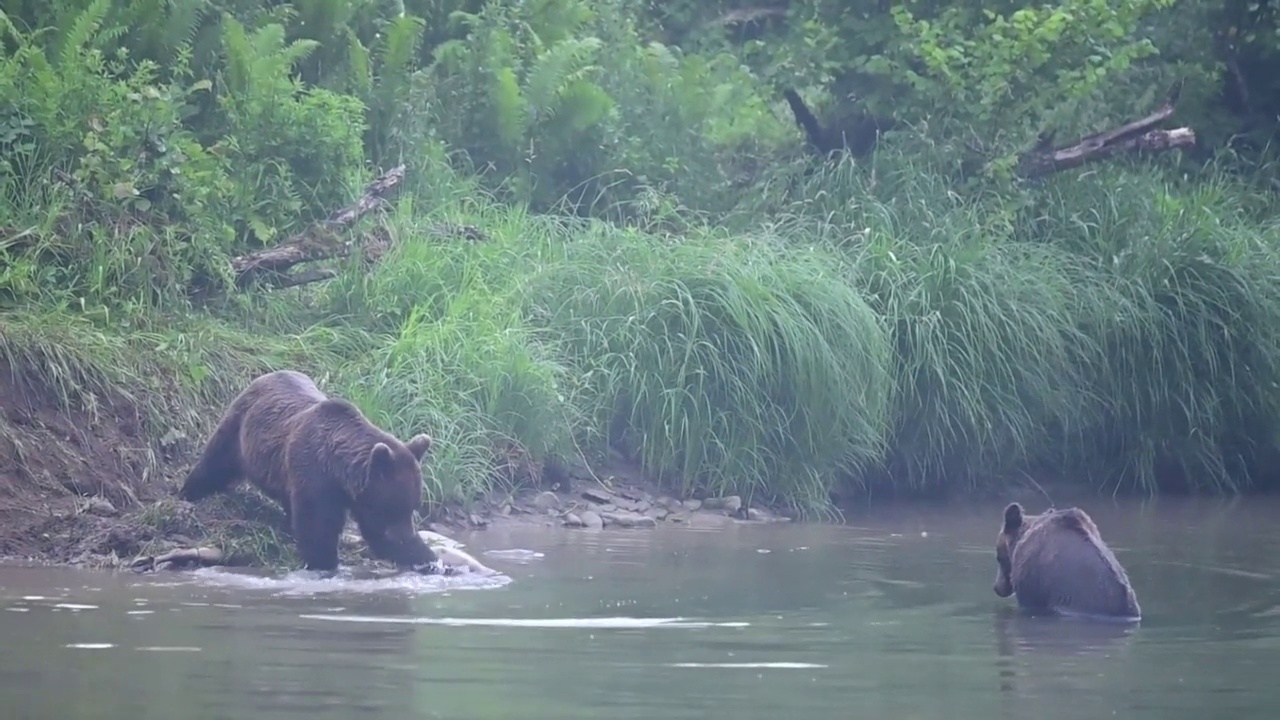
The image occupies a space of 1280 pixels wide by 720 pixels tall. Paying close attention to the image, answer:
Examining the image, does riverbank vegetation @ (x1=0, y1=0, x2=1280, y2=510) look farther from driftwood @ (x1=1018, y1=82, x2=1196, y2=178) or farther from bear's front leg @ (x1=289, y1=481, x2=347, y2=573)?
bear's front leg @ (x1=289, y1=481, x2=347, y2=573)

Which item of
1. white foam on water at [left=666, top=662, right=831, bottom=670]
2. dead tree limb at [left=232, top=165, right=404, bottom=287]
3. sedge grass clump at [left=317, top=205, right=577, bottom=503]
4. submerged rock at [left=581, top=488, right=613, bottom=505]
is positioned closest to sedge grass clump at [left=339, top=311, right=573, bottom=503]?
sedge grass clump at [left=317, top=205, right=577, bottom=503]

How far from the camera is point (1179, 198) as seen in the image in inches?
626

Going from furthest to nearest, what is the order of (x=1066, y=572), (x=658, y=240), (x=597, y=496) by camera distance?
(x=658, y=240)
(x=597, y=496)
(x=1066, y=572)

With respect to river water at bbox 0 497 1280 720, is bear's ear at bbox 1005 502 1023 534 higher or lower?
higher

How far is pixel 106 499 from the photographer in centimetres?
1036

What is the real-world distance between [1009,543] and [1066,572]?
1.58 ft

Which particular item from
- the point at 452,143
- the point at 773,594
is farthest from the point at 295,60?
the point at 773,594

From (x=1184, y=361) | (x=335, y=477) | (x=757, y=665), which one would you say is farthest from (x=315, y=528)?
(x=1184, y=361)

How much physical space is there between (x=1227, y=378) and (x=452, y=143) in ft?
20.9

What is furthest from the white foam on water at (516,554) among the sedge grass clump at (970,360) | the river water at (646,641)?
the sedge grass clump at (970,360)

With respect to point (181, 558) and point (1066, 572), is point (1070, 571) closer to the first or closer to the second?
point (1066, 572)

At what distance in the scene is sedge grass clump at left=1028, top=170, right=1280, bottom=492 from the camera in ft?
47.2

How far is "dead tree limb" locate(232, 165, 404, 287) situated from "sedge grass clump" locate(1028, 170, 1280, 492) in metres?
5.59

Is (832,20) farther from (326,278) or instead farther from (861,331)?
(326,278)
